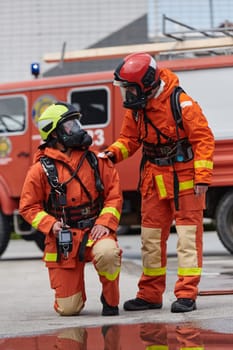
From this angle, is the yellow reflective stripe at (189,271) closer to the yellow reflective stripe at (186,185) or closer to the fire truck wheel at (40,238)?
the yellow reflective stripe at (186,185)

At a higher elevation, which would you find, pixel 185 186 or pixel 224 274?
pixel 185 186

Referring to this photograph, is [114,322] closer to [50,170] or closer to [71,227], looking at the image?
[71,227]

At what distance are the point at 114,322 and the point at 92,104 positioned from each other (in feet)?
A: 21.8

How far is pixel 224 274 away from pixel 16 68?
1484 cm

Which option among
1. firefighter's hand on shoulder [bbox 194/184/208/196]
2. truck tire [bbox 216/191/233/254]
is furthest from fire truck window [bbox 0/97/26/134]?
firefighter's hand on shoulder [bbox 194/184/208/196]

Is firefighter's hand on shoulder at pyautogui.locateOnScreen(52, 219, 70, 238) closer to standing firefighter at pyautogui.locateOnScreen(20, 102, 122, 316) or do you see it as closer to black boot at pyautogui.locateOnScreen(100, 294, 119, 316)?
standing firefighter at pyautogui.locateOnScreen(20, 102, 122, 316)

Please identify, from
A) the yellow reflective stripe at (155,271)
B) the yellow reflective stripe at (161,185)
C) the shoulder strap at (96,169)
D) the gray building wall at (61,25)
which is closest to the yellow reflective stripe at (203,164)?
the yellow reflective stripe at (161,185)

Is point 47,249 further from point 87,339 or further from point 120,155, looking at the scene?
point 87,339

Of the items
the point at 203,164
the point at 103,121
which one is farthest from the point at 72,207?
the point at 103,121

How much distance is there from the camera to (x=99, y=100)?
12.4 meters

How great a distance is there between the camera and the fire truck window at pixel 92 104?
12281mm

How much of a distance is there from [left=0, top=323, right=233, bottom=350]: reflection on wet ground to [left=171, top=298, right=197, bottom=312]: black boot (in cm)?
56

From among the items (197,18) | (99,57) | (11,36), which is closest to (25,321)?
(99,57)

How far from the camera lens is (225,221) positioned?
1171cm
